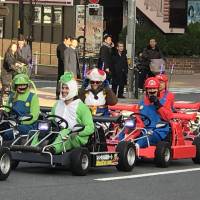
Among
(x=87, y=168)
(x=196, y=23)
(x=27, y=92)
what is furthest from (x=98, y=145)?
(x=196, y=23)

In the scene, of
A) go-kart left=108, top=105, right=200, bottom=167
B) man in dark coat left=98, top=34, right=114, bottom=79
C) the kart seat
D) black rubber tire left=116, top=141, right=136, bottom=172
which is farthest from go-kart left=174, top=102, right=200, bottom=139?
man in dark coat left=98, top=34, right=114, bottom=79

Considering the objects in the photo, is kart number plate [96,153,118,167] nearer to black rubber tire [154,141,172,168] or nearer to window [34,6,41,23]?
black rubber tire [154,141,172,168]

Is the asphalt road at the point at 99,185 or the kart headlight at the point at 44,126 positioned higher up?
the kart headlight at the point at 44,126

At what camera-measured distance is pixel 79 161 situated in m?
10.9

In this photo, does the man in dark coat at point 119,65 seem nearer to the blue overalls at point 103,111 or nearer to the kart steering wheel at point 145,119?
the blue overalls at point 103,111

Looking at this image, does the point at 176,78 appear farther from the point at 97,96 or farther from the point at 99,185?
the point at 99,185

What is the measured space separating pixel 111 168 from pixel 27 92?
1.71 m

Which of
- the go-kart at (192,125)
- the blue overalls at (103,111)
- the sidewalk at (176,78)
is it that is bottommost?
the sidewalk at (176,78)

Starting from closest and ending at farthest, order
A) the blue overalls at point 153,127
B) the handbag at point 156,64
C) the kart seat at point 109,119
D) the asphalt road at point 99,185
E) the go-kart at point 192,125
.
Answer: the asphalt road at point 99,185 → the kart seat at point 109,119 → the blue overalls at point 153,127 → the go-kart at point 192,125 → the handbag at point 156,64

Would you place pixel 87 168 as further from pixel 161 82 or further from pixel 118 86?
pixel 118 86

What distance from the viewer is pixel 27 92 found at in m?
12.2

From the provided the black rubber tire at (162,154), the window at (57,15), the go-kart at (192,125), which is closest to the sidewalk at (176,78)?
the window at (57,15)

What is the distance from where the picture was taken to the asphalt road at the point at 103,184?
9578 mm

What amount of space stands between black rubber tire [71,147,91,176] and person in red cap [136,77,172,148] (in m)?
1.41
